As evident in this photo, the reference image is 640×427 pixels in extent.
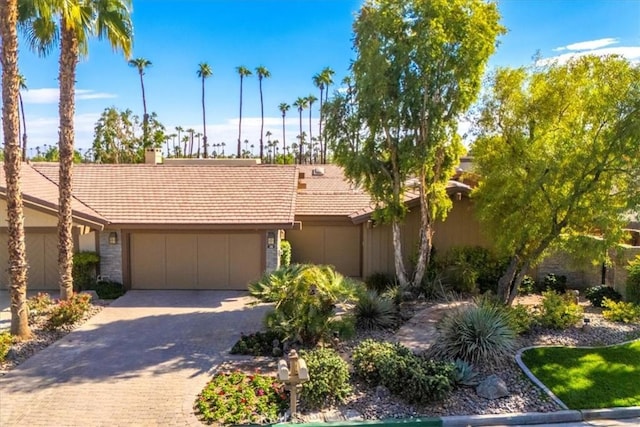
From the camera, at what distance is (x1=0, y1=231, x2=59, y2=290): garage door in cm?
1591

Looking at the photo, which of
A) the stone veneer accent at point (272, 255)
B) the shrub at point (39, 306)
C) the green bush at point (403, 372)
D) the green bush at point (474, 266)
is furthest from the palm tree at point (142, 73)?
the green bush at point (403, 372)

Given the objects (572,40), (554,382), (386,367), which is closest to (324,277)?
(386,367)

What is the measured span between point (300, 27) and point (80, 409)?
16.0 metres

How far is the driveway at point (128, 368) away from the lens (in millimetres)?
7906

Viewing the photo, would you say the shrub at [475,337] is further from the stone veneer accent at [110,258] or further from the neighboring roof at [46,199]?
the neighboring roof at [46,199]

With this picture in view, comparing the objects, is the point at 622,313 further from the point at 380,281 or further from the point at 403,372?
the point at 403,372

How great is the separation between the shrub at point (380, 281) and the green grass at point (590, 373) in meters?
6.45

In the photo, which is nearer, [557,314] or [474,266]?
[557,314]

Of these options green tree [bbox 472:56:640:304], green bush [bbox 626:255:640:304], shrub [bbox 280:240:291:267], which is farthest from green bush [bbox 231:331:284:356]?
green bush [bbox 626:255:640:304]

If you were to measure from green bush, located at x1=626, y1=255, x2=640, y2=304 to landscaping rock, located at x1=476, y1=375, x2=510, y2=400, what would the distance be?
24.9 feet

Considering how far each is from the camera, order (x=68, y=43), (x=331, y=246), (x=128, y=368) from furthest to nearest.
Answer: (x=331, y=246) → (x=68, y=43) → (x=128, y=368)

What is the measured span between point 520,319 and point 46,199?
14.2 metres

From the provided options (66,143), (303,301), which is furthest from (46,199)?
(303,301)

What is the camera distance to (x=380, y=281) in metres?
16.6
